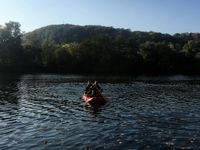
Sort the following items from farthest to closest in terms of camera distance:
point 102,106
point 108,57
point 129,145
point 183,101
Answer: point 108,57 < point 183,101 < point 102,106 < point 129,145

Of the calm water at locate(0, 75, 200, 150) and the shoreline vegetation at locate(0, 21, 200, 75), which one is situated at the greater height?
the shoreline vegetation at locate(0, 21, 200, 75)

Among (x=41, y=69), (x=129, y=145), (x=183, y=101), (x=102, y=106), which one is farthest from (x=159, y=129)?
(x=41, y=69)

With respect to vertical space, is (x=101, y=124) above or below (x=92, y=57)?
below

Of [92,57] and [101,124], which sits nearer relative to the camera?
[101,124]

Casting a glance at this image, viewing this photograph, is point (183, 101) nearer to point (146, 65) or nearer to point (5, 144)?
point (5, 144)

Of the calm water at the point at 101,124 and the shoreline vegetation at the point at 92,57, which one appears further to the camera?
the shoreline vegetation at the point at 92,57

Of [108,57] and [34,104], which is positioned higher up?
[108,57]

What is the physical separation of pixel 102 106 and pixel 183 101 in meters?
13.4

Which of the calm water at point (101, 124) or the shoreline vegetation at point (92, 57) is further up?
the shoreline vegetation at point (92, 57)

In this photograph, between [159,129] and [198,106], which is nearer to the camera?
[159,129]

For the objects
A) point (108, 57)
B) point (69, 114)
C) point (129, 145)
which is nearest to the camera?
point (129, 145)

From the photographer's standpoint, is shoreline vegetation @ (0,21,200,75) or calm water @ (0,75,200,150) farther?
shoreline vegetation @ (0,21,200,75)

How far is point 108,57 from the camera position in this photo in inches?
6127

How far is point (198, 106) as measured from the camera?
1833 inches
